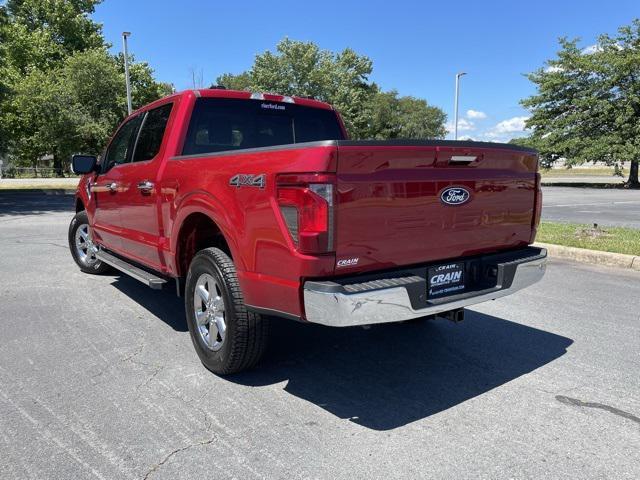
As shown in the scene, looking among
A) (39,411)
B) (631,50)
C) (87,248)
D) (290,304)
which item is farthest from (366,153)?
(631,50)

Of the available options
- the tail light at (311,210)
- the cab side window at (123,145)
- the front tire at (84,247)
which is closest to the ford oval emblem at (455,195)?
the tail light at (311,210)

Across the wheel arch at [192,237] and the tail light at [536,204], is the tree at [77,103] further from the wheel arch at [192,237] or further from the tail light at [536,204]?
the tail light at [536,204]

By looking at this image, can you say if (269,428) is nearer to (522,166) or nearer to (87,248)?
(522,166)

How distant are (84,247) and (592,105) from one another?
29.7 meters

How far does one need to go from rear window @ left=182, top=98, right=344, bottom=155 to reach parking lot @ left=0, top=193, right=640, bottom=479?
1683 millimetres

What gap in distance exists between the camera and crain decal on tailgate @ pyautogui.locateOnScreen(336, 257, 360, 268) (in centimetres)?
282

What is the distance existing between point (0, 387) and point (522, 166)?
12.8 ft

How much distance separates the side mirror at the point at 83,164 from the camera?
5.75 meters

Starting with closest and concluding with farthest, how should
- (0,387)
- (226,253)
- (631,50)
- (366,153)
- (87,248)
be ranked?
1. (366,153)
2. (0,387)
3. (226,253)
4. (87,248)
5. (631,50)

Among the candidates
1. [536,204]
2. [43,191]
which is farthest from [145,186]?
[43,191]

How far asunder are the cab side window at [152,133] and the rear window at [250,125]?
0.36 meters

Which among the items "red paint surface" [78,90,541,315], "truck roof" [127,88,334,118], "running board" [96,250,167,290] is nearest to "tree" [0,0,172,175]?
"running board" [96,250,167,290]

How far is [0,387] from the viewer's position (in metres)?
3.42

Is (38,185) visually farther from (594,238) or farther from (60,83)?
(594,238)
